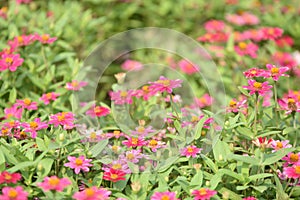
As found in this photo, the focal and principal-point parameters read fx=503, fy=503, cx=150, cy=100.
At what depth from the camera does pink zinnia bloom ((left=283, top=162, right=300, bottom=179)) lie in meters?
1.69

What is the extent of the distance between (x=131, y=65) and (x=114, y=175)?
5.68ft

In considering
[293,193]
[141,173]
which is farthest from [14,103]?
[293,193]

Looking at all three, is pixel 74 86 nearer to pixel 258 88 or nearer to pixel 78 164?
pixel 78 164

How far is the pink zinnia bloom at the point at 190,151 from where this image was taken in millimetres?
1794

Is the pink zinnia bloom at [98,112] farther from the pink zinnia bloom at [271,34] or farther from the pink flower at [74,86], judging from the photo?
the pink zinnia bloom at [271,34]

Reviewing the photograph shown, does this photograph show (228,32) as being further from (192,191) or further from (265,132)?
(192,191)

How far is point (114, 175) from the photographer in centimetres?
170

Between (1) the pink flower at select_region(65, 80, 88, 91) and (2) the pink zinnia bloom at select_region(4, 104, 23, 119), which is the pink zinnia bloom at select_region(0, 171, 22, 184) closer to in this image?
(2) the pink zinnia bloom at select_region(4, 104, 23, 119)

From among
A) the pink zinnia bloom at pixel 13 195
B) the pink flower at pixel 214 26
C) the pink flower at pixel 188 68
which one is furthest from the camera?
the pink flower at pixel 214 26

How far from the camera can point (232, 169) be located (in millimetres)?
1827

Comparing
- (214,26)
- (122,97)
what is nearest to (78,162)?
(122,97)

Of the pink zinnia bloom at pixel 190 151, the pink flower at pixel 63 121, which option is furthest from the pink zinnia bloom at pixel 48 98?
the pink zinnia bloom at pixel 190 151

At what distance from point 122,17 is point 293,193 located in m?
2.29

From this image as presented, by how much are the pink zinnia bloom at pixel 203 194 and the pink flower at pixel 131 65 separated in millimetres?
1791
